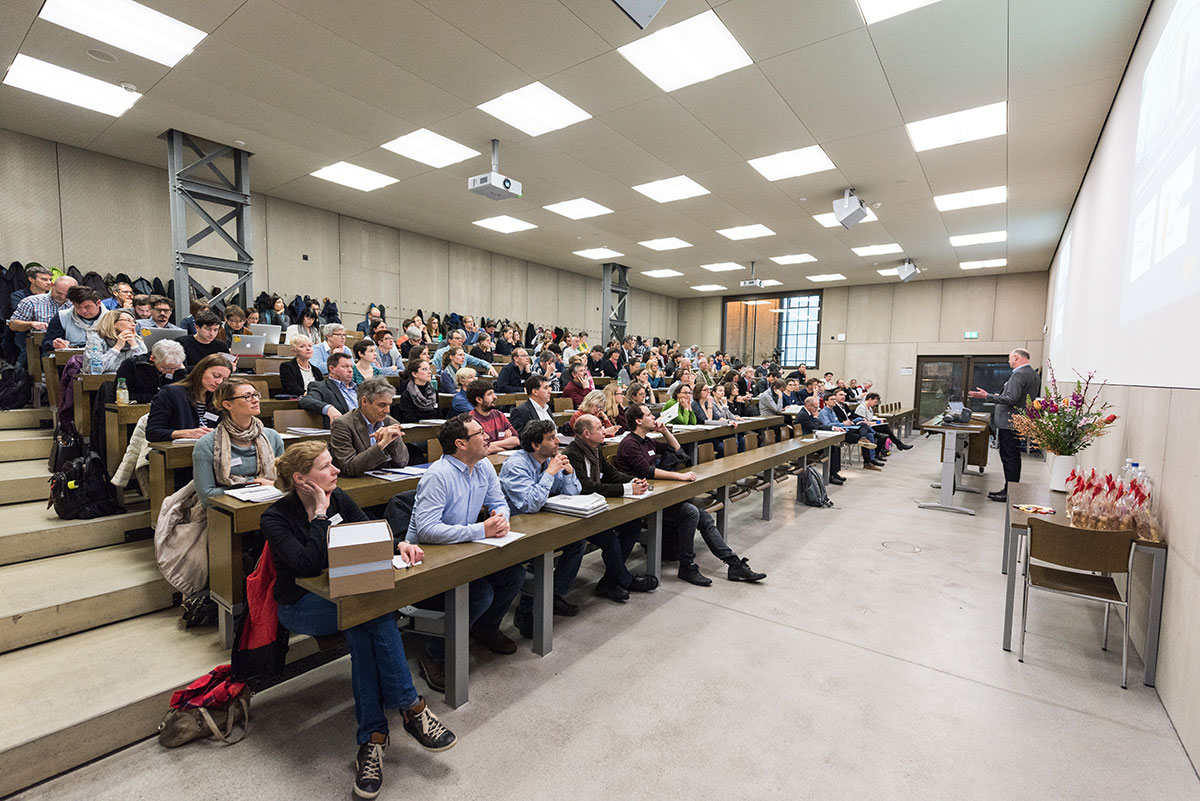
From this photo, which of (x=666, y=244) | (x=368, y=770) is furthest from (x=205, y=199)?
(x=666, y=244)

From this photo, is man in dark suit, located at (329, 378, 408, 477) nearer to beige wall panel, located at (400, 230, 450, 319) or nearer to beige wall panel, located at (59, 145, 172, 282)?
beige wall panel, located at (59, 145, 172, 282)

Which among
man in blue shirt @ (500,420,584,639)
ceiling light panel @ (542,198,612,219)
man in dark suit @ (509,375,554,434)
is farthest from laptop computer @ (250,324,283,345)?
man in blue shirt @ (500,420,584,639)

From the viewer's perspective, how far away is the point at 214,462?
2.63 m

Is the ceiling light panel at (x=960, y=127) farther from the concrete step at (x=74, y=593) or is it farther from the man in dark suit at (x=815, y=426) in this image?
the concrete step at (x=74, y=593)

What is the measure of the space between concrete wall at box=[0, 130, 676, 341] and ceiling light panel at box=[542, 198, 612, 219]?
150 inches

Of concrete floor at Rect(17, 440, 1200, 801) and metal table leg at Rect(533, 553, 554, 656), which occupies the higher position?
metal table leg at Rect(533, 553, 554, 656)

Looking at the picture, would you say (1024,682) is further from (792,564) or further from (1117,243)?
(1117,243)

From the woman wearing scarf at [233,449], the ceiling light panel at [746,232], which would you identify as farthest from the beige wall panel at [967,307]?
the woman wearing scarf at [233,449]

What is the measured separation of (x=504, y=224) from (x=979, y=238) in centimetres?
873

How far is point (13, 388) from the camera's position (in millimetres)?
4523

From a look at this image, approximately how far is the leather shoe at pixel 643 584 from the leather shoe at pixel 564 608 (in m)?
0.47

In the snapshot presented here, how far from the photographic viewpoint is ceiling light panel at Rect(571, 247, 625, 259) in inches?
466

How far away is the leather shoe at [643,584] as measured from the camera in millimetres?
3590

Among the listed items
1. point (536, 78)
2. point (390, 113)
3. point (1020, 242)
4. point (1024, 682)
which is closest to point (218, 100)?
point (390, 113)
